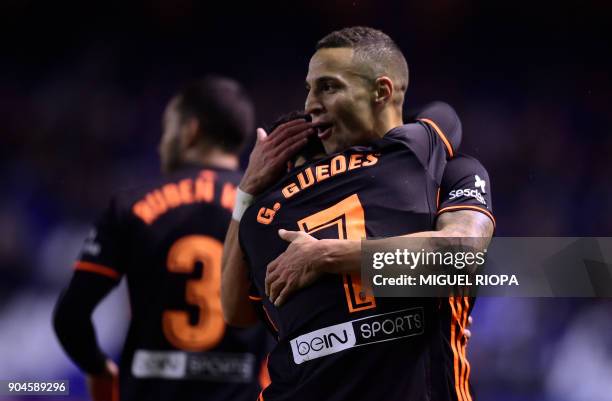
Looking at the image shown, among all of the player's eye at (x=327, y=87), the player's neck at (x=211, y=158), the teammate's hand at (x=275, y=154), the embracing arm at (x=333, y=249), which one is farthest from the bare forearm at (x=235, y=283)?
the player's neck at (x=211, y=158)

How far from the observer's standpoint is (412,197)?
233 centimetres

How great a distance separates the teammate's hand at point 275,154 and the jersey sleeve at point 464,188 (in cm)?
43

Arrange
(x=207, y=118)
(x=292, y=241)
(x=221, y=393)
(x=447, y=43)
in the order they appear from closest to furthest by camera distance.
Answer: (x=292, y=241), (x=221, y=393), (x=207, y=118), (x=447, y=43)

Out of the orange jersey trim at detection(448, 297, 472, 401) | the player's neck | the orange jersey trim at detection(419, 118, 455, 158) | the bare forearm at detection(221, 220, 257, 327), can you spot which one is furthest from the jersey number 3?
the orange jersey trim at detection(448, 297, 472, 401)

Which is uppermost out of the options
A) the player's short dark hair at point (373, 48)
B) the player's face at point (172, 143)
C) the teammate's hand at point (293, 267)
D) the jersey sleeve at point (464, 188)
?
the player's face at point (172, 143)

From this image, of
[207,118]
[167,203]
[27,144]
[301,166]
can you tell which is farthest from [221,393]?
[27,144]

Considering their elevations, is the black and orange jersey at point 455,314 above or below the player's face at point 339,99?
below

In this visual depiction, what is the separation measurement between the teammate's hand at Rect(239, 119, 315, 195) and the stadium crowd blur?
3.70m

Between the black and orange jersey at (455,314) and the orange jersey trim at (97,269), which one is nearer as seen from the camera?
the black and orange jersey at (455,314)

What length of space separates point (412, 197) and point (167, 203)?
1.59 metres

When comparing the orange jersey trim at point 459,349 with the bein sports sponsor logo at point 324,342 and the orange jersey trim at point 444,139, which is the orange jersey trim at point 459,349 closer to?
the bein sports sponsor logo at point 324,342

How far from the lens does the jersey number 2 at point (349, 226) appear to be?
2.23 m

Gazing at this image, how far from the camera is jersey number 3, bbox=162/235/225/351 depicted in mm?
3621

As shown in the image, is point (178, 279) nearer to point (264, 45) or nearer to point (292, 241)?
point (292, 241)
